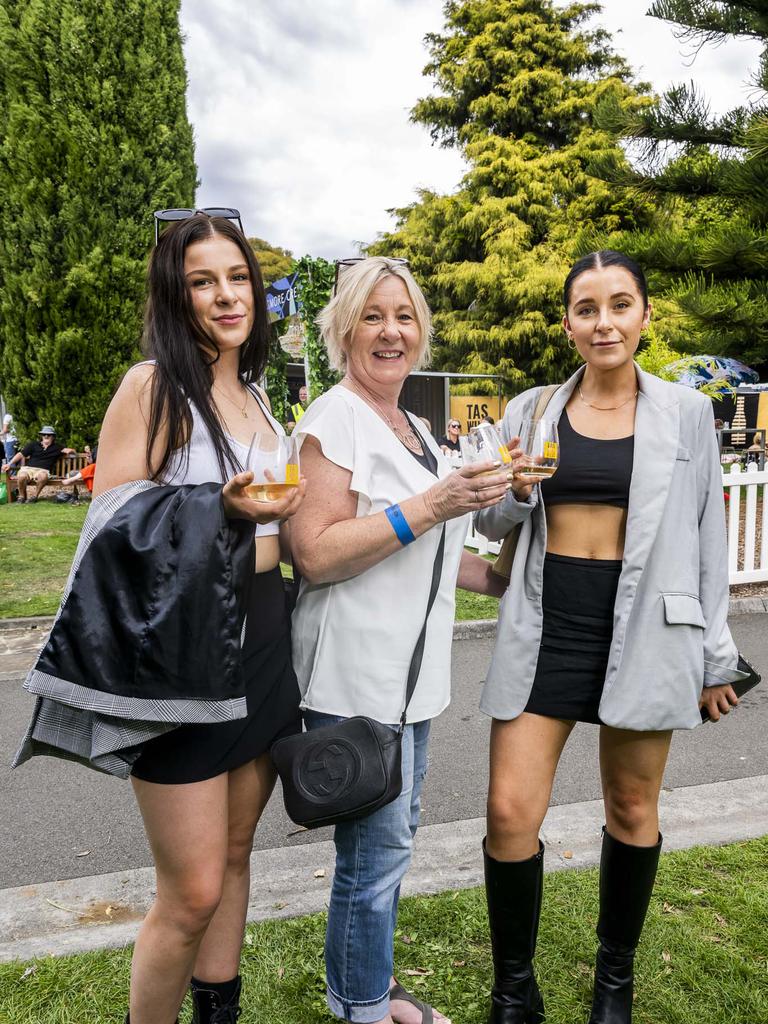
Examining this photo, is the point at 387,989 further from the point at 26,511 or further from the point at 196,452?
the point at 26,511

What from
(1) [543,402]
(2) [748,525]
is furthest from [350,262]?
(2) [748,525]

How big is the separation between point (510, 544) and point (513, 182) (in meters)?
25.0

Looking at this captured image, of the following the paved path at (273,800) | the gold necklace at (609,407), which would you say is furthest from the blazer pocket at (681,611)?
the paved path at (273,800)

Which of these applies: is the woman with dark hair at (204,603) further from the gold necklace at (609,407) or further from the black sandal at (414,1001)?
the gold necklace at (609,407)

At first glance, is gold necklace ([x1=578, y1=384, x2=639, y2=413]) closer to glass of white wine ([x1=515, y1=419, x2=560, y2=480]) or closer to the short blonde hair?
glass of white wine ([x1=515, y1=419, x2=560, y2=480])

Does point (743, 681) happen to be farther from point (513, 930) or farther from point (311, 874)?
point (311, 874)

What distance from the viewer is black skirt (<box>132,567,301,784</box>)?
166 cm

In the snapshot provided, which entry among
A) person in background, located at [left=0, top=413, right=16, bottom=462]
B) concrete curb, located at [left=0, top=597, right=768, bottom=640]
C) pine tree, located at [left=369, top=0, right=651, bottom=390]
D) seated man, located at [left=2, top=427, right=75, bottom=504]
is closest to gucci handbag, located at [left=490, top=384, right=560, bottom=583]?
concrete curb, located at [left=0, top=597, right=768, bottom=640]

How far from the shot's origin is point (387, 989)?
1.92 metres

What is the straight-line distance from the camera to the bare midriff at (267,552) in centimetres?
182

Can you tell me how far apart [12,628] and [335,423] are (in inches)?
238

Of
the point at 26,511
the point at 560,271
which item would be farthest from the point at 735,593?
the point at 560,271

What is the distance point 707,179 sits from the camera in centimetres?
870

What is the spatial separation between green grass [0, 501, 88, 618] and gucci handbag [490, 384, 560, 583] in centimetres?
585
